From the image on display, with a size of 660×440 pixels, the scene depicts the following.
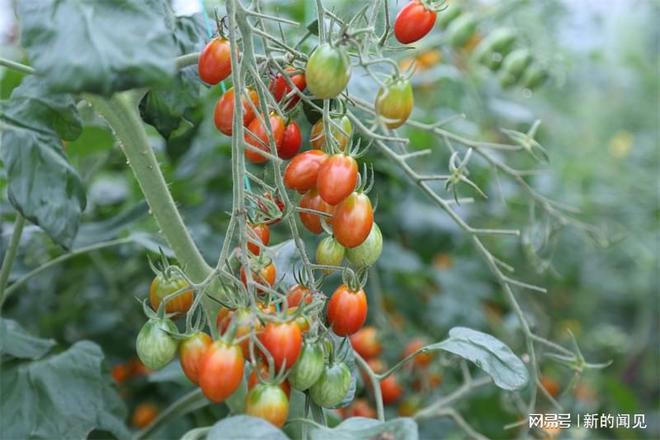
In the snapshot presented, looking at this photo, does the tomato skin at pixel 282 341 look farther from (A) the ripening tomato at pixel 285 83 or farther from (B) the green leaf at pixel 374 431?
(A) the ripening tomato at pixel 285 83

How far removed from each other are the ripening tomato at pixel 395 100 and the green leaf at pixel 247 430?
252 millimetres

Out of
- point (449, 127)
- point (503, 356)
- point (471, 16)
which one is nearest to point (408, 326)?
point (449, 127)

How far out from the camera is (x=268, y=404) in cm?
63

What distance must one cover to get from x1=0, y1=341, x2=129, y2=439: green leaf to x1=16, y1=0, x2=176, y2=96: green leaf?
43cm

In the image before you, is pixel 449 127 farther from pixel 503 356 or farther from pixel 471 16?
pixel 503 356

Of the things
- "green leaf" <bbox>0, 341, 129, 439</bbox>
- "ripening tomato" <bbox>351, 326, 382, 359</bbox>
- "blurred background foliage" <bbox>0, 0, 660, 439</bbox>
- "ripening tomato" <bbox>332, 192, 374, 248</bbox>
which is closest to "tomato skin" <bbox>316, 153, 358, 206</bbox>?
"ripening tomato" <bbox>332, 192, 374, 248</bbox>

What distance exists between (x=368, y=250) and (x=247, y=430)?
0.20m

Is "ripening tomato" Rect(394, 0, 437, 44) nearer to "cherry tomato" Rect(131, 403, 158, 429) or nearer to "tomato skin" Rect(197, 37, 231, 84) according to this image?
"tomato skin" Rect(197, 37, 231, 84)

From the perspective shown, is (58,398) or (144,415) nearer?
(58,398)

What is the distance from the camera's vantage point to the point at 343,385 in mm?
676

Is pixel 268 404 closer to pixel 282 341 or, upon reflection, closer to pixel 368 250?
pixel 282 341

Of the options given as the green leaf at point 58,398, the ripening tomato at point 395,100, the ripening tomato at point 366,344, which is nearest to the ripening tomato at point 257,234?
the ripening tomato at point 395,100

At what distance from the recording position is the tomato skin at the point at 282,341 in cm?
61

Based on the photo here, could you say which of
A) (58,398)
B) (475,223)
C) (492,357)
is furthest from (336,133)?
(475,223)
